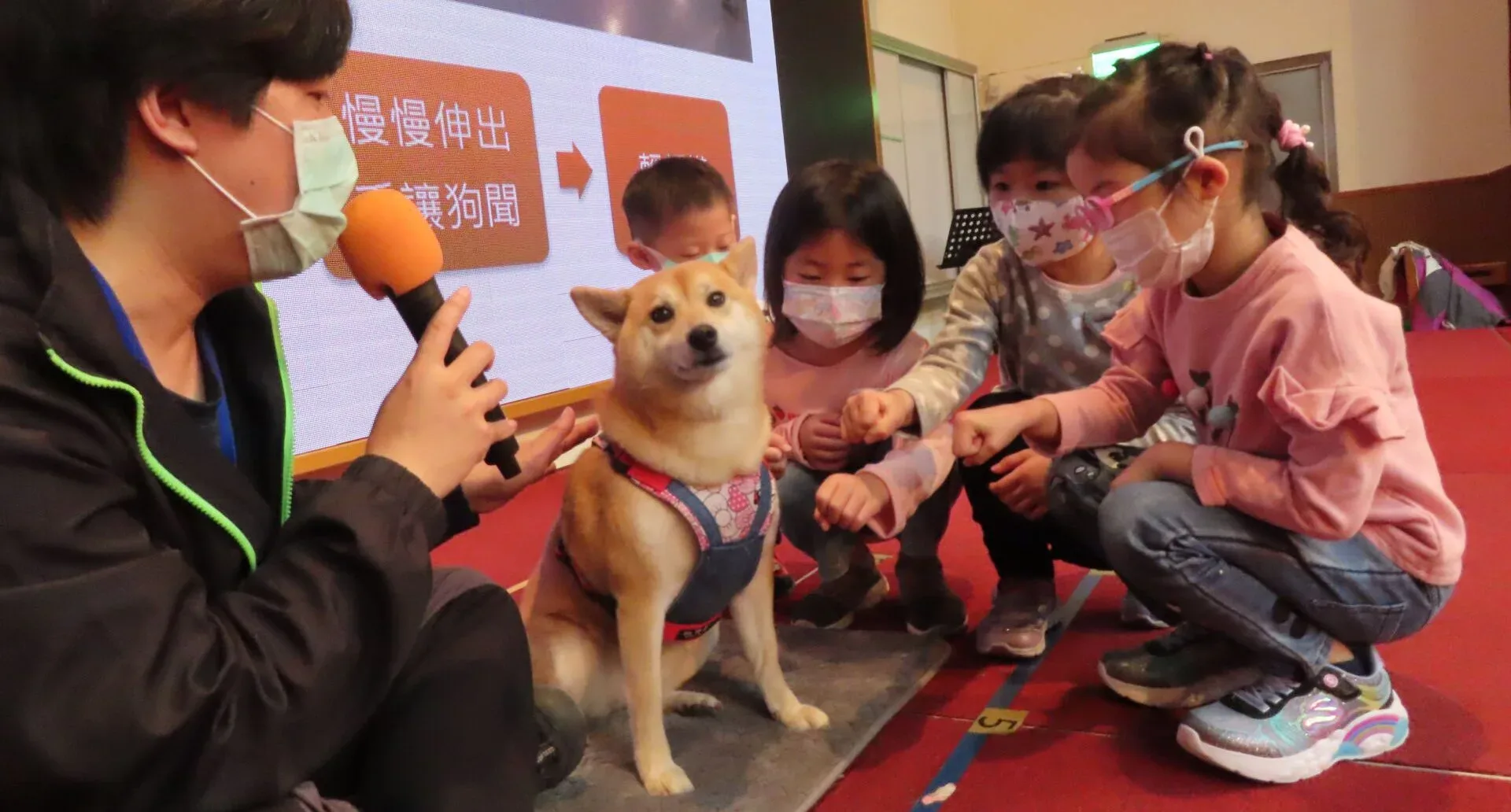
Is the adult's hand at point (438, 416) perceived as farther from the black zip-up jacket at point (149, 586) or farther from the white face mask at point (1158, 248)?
the white face mask at point (1158, 248)

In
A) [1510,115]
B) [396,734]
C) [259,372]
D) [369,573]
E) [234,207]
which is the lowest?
[396,734]

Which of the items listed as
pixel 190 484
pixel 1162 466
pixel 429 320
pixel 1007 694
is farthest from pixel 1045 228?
pixel 190 484

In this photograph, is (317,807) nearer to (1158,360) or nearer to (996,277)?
(1158,360)

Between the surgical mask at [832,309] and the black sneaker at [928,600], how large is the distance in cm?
43

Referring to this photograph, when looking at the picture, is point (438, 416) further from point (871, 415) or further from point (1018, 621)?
point (1018, 621)

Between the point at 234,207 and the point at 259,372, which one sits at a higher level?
the point at 234,207

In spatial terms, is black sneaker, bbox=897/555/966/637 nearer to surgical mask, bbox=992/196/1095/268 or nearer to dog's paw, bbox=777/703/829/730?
dog's paw, bbox=777/703/829/730

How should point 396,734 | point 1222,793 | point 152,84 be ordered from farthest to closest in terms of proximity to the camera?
point 1222,793 → point 396,734 → point 152,84

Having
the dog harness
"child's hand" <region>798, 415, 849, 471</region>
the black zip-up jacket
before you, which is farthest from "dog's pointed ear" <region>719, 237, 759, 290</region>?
the black zip-up jacket

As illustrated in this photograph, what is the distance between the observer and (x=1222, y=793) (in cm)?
114

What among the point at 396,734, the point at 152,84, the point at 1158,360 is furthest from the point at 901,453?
the point at 152,84

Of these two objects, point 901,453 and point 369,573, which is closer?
point 369,573

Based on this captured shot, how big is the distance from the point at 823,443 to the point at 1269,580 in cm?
77

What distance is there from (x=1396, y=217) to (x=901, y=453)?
19.6ft
